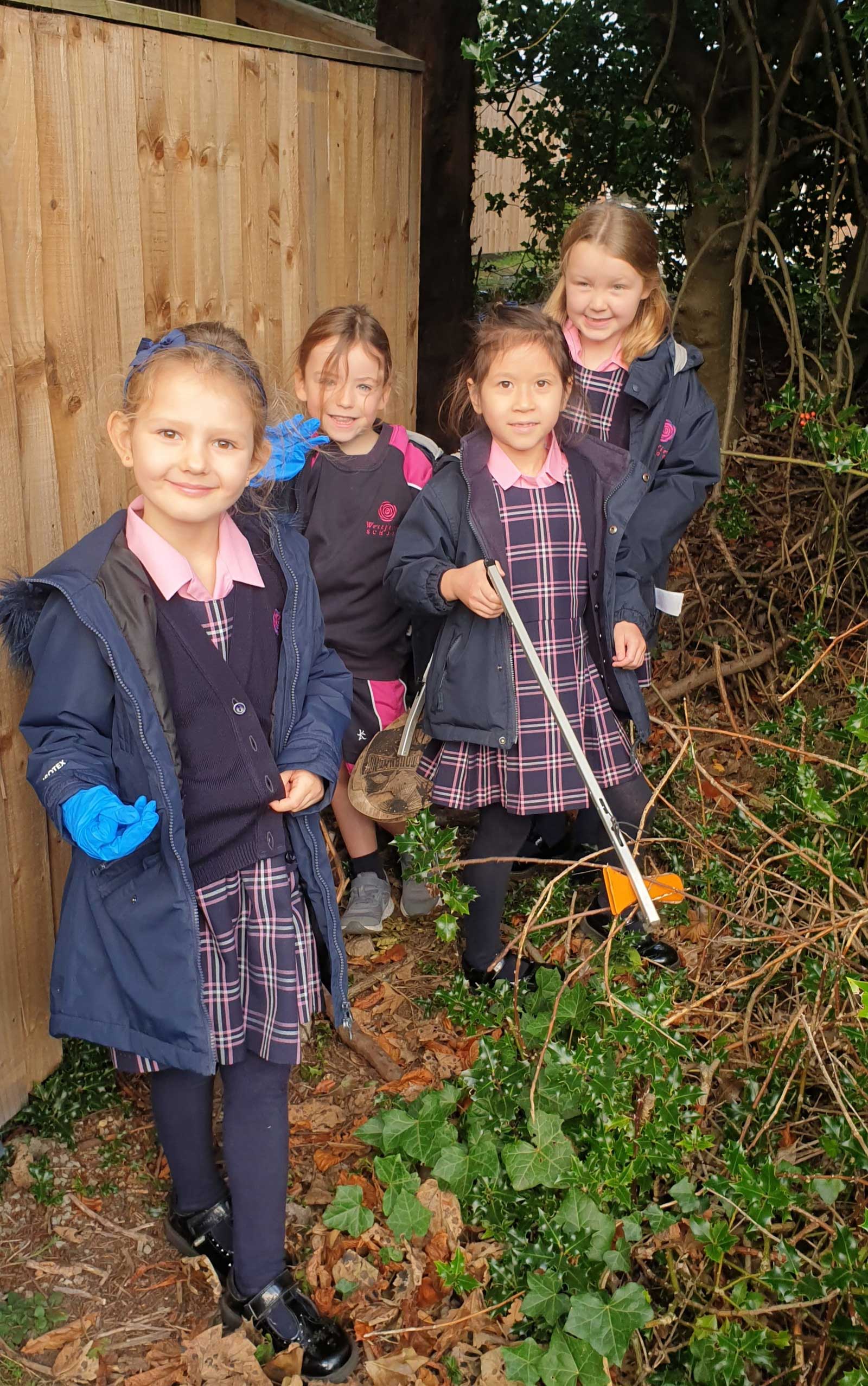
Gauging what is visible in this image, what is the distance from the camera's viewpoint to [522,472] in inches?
123


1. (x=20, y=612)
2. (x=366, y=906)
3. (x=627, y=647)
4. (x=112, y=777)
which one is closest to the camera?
(x=112, y=777)

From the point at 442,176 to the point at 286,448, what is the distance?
293 cm

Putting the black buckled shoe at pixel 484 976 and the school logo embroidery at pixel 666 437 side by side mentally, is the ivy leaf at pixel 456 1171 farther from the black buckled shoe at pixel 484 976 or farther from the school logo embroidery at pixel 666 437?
the school logo embroidery at pixel 666 437

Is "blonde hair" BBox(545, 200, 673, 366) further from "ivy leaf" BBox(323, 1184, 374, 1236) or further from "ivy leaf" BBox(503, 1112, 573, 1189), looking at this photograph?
"ivy leaf" BBox(323, 1184, 374, 1236)

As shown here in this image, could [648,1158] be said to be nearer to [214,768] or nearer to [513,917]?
[214,768]

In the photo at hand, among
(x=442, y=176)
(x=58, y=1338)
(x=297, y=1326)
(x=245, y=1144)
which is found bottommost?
(x=58, y=1338)

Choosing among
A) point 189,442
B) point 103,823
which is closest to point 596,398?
point 189,442

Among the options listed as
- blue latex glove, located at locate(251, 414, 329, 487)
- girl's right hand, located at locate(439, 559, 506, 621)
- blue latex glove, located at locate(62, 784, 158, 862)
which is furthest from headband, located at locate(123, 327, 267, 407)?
blue latex glove, located at locate(62, 784, 158, 862)

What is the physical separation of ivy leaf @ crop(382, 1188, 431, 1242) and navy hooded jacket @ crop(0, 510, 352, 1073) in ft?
1.97

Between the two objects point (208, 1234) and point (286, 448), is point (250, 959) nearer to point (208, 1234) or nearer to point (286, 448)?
point (208, 1234)

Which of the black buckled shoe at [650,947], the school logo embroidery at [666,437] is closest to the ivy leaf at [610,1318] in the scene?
the black buckled shoe at [650,947]

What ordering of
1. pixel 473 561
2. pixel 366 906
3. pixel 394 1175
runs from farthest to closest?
pixel 366 906 → pixel 473 561 → pixel 394 1175

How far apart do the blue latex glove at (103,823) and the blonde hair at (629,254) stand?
6.08 feet

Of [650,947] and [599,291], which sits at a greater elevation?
[599,291]
